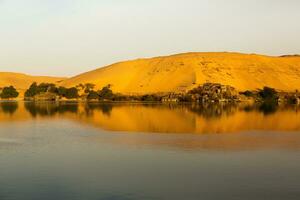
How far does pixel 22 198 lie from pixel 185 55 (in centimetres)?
8481

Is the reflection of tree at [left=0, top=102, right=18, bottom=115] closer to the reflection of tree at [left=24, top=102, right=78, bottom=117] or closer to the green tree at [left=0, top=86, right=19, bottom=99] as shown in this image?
the reflection of tree at [left=24, top=102, right=78, bottom=117]

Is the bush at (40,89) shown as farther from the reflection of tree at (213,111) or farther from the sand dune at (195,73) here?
the reflection of tree at (213,111)

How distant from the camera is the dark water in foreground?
1086 cm

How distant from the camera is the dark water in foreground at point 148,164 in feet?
35.6

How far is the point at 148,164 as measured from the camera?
14148mm

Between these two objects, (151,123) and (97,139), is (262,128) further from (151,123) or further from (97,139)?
(97,139)

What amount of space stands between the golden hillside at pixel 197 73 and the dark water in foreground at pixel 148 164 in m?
51.6

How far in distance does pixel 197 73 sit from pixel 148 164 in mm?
67023

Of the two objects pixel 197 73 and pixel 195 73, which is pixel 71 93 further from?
pixel 197 73

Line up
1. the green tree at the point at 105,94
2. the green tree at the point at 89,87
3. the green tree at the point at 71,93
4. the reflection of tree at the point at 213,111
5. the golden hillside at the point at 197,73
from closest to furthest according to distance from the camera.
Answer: the reflection of tree at the point at 213,111
the green tree at the point at 105,94
the green tree at the point at 71,93
the green tree at the point at 89,87
the golden hillside at the point at 197,73

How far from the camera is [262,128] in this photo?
26234 millimetres

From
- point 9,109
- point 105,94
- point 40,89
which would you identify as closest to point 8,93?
point 40,89

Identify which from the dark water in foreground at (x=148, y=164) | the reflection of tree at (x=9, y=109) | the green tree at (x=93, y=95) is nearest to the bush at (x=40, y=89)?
the green tree at (x=93, y=95)

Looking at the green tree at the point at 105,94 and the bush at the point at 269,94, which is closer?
the bush at the point at 269,94
